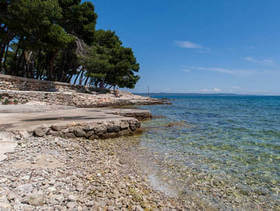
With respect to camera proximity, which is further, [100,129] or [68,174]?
[100,129]

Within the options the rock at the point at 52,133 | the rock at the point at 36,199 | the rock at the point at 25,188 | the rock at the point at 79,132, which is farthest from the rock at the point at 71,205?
the rock at the point at 79,132

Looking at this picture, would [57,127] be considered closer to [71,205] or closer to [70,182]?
[70,182]

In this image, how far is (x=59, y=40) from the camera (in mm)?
16953

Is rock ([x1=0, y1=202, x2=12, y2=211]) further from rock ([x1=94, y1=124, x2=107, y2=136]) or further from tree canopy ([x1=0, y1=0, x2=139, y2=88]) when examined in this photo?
Result: tree canopy ([x1=0, y1=0, x2=139, y2=88])

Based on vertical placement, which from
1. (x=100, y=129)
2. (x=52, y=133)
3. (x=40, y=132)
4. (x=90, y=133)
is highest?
(x=40, y=132)

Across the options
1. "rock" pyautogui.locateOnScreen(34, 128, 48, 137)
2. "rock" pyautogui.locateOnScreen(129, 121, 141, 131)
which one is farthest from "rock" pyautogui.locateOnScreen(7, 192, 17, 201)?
"rock" pyautogui.locateOnScreen(129, 121, 141, 131)

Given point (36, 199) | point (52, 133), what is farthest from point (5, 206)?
point (52, 133)

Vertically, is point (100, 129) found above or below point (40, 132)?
below

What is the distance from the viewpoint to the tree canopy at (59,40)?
15469 mm

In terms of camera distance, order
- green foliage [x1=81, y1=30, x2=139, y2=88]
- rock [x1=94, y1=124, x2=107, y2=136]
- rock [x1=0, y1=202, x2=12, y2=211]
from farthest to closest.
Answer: green foliage [x1=81, y1=30, x2=139, y2=88], rock [x1=94, y1=124, x2=107, y2=136], rock [x1=0, y1=202, x2=12, y2=211]

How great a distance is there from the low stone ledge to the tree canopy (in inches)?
566

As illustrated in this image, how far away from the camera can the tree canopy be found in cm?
1547

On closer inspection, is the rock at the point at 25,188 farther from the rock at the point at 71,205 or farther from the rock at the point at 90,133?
the rock at the point at 90,133

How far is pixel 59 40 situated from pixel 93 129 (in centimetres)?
1455
